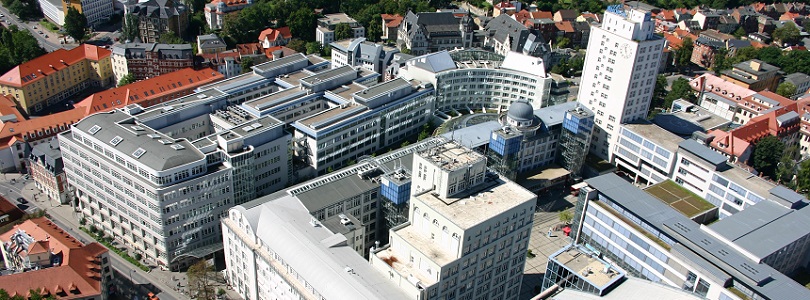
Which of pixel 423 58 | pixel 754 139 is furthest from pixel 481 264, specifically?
pixel 754 139

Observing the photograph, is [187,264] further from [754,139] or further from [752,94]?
[752,94]

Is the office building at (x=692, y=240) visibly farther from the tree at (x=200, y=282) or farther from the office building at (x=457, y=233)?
the tree at (x=200, y=282)

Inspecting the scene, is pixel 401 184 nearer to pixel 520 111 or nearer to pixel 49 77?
pixel 520 111

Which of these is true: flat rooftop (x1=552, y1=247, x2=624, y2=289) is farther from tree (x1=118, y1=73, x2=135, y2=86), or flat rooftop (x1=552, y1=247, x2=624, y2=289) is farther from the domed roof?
tree (x1=118, y1=73, x2=135, y2=86)

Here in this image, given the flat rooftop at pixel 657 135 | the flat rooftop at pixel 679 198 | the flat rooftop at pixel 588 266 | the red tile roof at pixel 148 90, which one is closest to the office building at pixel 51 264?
the red tile roof at pixel 148 90

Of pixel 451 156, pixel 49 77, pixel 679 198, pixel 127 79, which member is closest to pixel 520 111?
pixel 679 198

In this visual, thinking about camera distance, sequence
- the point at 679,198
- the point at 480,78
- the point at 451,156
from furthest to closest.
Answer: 1. the point at 480,78
2. the point at 679,198
3. the point at 451,156
